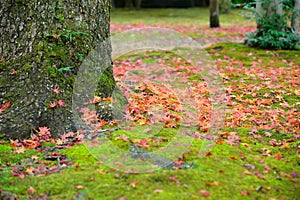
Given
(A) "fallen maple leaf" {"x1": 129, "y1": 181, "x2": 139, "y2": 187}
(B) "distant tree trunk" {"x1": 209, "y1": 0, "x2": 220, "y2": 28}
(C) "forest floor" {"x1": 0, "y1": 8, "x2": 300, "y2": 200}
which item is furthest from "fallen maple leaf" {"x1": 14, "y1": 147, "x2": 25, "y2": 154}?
(B) "distant tree trunk" {"x1": 209, "y1": 0, "x2": 220, "y2": 28}

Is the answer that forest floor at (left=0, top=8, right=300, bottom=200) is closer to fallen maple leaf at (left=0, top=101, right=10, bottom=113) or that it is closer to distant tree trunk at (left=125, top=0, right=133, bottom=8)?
fallen maple leaf at (left=0, top=101, right=10, bottom=113)

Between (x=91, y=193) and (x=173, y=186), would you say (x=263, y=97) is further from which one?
(x=91, y=193)

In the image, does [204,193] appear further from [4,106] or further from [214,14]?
[214,14]

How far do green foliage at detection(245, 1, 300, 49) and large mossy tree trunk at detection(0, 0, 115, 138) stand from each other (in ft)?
19.4

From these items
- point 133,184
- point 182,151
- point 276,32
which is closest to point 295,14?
point 276,32

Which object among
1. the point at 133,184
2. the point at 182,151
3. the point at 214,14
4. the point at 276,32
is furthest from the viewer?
the point at 214,14

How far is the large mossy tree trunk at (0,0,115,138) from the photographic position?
171 inches

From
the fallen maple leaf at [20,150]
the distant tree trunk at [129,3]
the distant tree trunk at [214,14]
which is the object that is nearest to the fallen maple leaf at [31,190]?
the fallen maple leaf at [20,150]

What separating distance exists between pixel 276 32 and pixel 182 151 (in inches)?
242

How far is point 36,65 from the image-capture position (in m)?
4.41

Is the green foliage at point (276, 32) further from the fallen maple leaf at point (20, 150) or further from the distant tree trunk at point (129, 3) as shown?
the distant tree trunk at point (129, 3)

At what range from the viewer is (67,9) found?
454 cm

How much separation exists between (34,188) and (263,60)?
20.5ft

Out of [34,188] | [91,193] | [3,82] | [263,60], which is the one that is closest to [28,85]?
[3,82]
